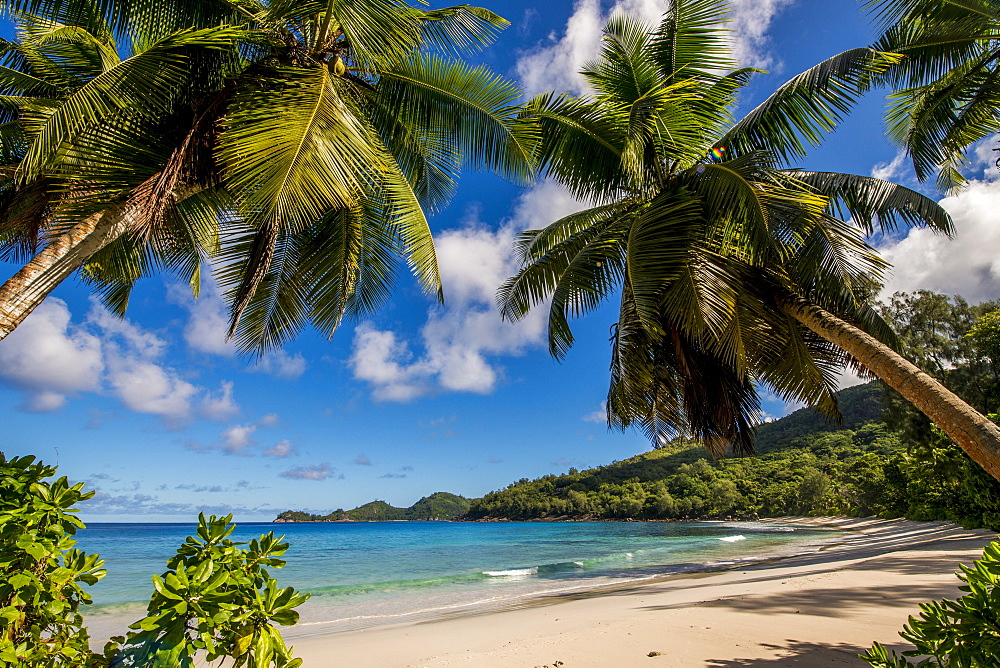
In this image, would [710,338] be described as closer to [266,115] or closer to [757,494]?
[266,115]

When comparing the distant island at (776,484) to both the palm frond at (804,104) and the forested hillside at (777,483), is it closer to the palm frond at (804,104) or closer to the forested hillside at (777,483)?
the forested hillside at (777,483)

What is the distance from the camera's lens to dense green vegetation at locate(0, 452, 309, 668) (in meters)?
1.76

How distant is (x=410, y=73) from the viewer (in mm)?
6160

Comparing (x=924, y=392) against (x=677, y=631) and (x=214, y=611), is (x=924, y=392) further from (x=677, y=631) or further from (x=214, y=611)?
(x=214, y=611)

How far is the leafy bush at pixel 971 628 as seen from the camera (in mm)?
1959

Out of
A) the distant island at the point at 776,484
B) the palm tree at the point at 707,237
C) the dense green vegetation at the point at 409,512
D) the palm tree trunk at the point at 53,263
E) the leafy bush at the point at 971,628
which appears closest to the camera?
the leafy bush at the point at 971,628

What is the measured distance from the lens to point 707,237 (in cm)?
657

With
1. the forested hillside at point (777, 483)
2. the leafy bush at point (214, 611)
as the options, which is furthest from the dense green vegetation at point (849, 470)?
the leafy bush at point (214, 611)

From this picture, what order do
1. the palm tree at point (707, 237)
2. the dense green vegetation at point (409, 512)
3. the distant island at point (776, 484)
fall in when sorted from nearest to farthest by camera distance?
the palm tree at point (707, 237), the distant island at point (776, 484), the dense green vegetation at point (409, 512)

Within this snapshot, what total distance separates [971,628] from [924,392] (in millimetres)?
3254

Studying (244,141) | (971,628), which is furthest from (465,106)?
(971,628)

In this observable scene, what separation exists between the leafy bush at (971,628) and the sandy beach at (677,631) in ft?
8.22

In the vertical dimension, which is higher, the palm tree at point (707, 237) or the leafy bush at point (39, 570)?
the palm tree at point (707, 237)

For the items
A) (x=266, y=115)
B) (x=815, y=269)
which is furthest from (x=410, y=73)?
(x=815, y=269)
